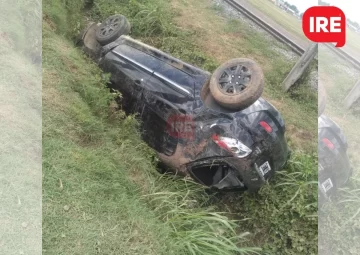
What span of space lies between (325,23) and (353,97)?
4.57 meters

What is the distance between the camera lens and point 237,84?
4277mm

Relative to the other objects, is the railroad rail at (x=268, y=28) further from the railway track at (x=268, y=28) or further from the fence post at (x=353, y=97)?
the fence post at (x=353, y=97)

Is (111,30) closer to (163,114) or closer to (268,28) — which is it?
(163,114)

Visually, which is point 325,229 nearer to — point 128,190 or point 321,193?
point 321,193

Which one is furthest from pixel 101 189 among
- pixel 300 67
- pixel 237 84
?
pixel 300 67

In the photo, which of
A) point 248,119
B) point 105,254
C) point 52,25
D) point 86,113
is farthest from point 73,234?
point 52,25

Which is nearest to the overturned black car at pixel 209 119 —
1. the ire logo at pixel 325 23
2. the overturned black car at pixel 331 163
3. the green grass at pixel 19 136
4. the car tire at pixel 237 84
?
the car tire at pixel 237 84

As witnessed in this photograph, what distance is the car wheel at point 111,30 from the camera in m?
5.79

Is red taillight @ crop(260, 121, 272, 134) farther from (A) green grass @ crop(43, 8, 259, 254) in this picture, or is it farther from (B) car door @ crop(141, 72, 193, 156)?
(A) green grass @ crop(43, 8, 259, 254)

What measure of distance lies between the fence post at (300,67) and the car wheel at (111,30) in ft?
11.5

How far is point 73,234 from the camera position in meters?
2.92
